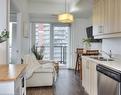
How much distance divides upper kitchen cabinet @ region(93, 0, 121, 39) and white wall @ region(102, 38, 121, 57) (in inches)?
13.1

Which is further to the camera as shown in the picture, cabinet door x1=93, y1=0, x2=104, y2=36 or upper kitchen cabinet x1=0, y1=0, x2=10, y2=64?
cabinet door x1=93, y1=0, x2=104, y2=36

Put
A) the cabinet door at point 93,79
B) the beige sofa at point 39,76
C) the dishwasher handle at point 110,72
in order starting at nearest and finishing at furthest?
the dishwasher handle at point 110,72 → the cabinet door at point 93,79 → the beige sofa at point 39,76

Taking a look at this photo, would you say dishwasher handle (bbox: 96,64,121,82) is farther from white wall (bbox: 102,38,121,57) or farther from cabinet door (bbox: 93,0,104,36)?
cabinet door (bbox: 93,0,104,36)

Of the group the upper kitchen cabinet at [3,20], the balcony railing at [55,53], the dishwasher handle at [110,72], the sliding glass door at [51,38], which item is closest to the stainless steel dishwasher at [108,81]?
the dishwasher handle at [110,72]

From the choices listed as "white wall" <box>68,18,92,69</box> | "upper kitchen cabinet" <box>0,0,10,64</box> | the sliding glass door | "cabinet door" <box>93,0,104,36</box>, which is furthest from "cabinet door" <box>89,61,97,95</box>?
the sliding glass door

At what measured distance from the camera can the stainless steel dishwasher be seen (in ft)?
8.37

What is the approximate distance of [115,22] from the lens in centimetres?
336

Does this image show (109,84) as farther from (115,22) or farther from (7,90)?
(7,90)

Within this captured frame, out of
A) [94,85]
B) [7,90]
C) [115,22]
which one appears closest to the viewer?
[7,90]

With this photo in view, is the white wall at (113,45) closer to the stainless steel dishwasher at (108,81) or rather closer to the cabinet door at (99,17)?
the cabinet door at (99,17)

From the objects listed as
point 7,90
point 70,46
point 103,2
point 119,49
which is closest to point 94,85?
point 119,49

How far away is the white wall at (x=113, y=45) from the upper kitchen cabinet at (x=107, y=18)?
0.33 meters

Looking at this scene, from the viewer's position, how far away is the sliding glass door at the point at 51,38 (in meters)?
8.76

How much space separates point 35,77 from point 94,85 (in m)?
1.91
